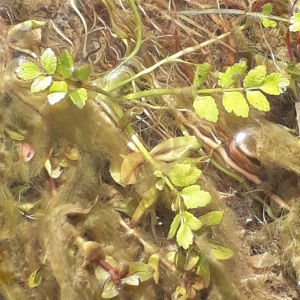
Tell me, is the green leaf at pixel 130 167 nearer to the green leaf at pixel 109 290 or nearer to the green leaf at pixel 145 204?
the green leaf at pixel 145 204

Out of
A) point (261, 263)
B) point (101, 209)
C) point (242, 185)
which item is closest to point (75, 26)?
point (101, 209)

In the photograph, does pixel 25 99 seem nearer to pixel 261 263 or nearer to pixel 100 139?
pixel 100 139

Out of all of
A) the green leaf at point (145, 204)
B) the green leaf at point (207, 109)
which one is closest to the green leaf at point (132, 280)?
the green leaf at point (145, 204)

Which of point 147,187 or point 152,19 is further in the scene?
point 152,19

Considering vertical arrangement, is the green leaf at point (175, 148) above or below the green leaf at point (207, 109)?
below

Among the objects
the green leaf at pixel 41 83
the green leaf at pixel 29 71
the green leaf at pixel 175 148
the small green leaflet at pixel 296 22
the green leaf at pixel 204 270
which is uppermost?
the green leaf at pixel 29 71

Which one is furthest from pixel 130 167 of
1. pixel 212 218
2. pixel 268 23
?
pixel 268 23

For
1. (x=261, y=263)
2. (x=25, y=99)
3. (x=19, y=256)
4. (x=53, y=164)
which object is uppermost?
(x=25, y=99)
